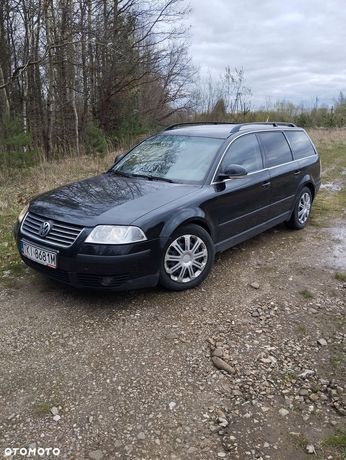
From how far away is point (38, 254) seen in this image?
3.88m

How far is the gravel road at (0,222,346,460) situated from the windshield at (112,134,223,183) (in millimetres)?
1258

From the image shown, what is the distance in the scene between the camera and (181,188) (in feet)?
14.3

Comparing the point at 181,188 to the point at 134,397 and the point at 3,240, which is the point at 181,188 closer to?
the point at 134,397

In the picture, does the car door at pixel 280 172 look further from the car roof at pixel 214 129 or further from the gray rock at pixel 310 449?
the gray rock at pixel 310 449

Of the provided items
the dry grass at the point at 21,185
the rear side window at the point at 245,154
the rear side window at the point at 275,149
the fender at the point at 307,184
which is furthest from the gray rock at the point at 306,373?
the fender at the point at 307,184

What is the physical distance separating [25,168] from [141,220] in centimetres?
810

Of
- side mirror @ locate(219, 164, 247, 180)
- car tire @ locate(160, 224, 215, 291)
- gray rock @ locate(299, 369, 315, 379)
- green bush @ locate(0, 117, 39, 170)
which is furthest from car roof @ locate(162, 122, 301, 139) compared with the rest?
green bush @ locate(0, 117, 39, 170)

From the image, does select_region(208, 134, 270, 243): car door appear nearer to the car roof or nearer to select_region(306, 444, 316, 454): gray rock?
the car roof

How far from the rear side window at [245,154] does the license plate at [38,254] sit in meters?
2.15

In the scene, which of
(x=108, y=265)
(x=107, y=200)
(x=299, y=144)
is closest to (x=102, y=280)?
(x=108, y=265)

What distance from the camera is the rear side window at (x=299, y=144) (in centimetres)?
623

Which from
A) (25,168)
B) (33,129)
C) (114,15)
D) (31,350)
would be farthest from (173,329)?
(114,15)

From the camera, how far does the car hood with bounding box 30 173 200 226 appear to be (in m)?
3.76

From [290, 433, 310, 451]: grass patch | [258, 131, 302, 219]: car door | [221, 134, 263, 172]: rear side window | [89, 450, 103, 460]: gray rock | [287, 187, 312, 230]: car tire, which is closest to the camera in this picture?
[89, 450, 103, 460]: gray rock
